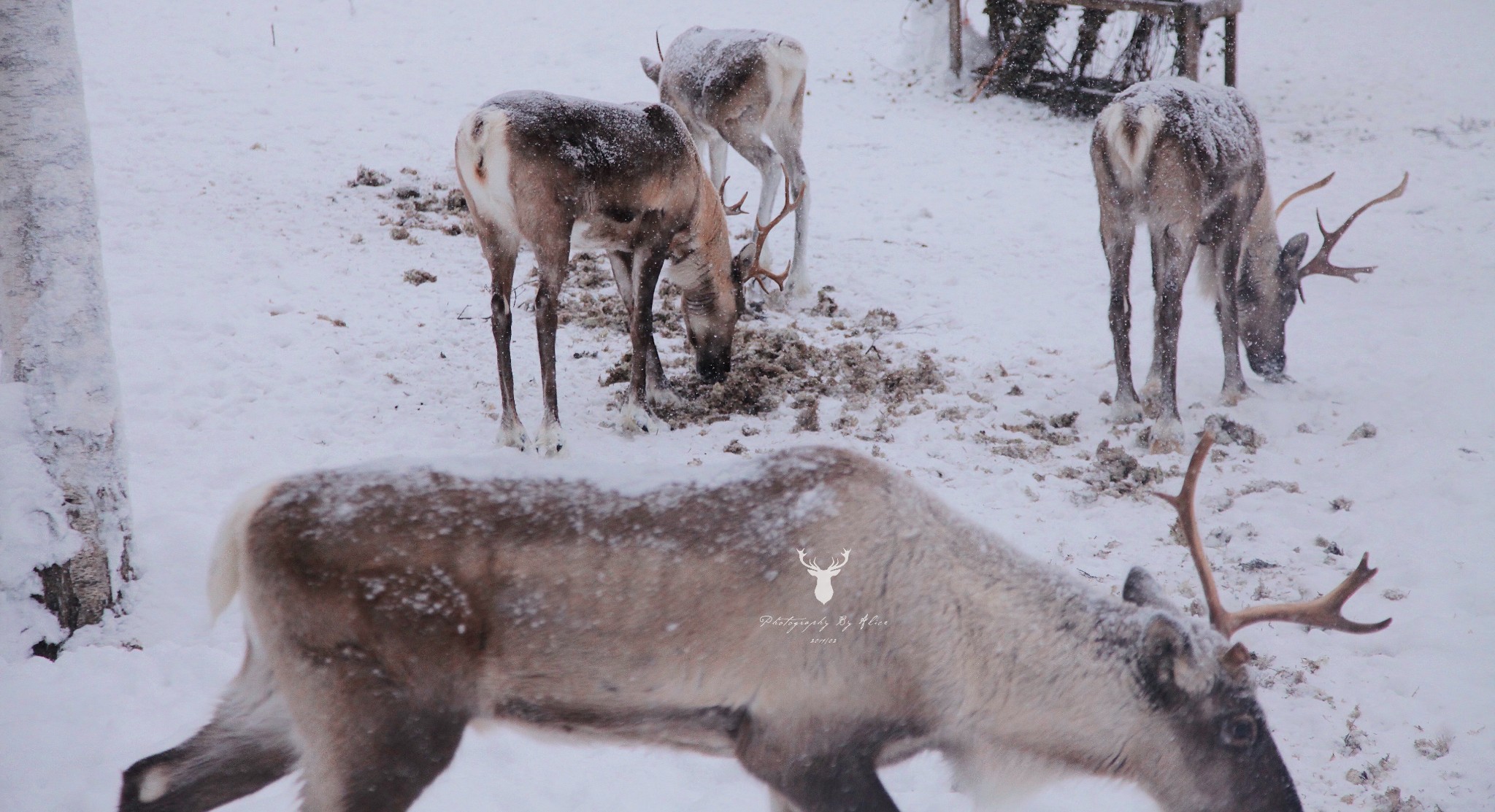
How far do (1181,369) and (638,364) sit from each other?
3.16m

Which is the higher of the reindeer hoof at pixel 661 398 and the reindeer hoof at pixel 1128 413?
the reindeer hoof at pixel 661 398

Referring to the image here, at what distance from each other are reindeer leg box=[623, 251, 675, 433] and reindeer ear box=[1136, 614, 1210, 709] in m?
3.07

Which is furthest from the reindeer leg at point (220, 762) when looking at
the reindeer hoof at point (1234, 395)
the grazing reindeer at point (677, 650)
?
the reindeer hoof at point (1234, 395)

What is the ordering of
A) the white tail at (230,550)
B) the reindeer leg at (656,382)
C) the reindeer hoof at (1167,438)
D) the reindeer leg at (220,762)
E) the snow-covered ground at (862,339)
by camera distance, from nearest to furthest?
the white tail at (230,550) → the reindeer leg at (220,762) → the snow-covered ground at (862,339) → the reindeer hoof at (1167,438) → the reindeer leg at (656,382)

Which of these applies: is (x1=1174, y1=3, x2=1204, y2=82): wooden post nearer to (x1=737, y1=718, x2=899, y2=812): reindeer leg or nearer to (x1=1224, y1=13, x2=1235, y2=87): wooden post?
(x1=1224, y1=13, x2=1235, y2=87): wooden post

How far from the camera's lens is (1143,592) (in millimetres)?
2553

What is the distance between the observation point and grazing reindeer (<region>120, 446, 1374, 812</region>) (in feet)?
6.97

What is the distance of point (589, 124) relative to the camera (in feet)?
15.4

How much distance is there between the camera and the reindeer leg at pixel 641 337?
504 centimetres

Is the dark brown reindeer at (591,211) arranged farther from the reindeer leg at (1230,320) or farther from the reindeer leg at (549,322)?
the reindeer leg at (1230,320)

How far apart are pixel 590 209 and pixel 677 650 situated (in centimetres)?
291

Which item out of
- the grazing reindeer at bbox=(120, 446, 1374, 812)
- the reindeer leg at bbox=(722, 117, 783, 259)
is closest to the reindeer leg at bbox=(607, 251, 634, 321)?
the reindeer leg at bbox=(722, 117, 783, 259)

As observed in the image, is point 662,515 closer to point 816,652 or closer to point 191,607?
point 816,652

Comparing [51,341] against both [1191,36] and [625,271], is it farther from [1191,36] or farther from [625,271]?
[1191,36]
